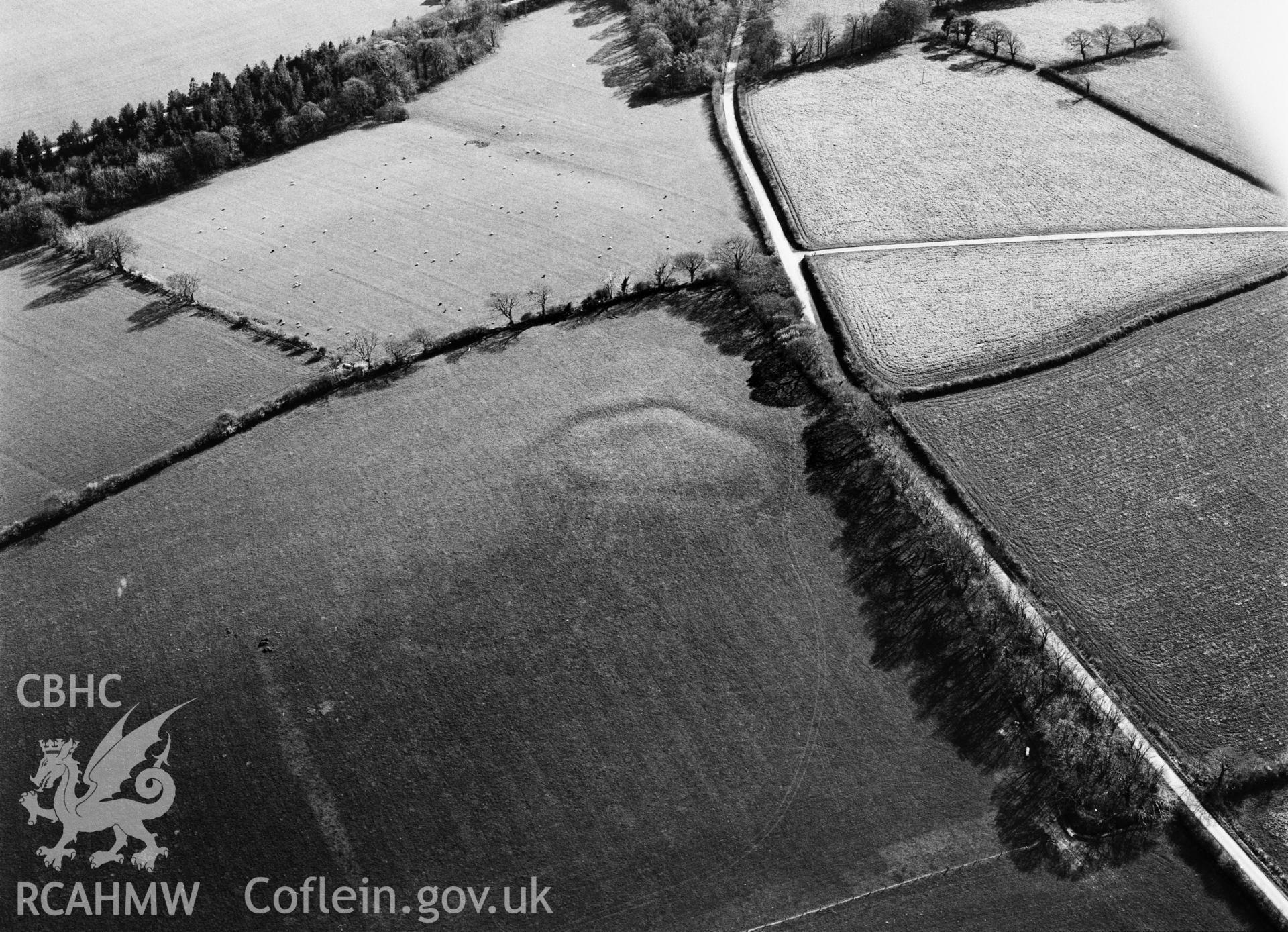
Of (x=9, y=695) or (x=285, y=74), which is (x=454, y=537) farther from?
(x=285, y=74)

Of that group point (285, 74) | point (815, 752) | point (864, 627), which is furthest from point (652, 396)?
point (285, 74)

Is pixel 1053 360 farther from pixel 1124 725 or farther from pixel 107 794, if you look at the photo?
pixel 107 794

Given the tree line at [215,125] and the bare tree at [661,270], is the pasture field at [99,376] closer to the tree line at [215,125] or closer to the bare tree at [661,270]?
the tree line at [215,125]

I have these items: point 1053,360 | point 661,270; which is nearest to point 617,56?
point 661,270

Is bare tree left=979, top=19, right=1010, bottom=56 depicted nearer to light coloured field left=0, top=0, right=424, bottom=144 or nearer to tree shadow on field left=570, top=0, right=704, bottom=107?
tree shadow on field left=570, top=0, right=704, bottom=107

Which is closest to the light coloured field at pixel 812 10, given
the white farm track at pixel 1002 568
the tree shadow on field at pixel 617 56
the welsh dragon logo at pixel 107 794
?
the tree shadow on field at pixel 617 56
